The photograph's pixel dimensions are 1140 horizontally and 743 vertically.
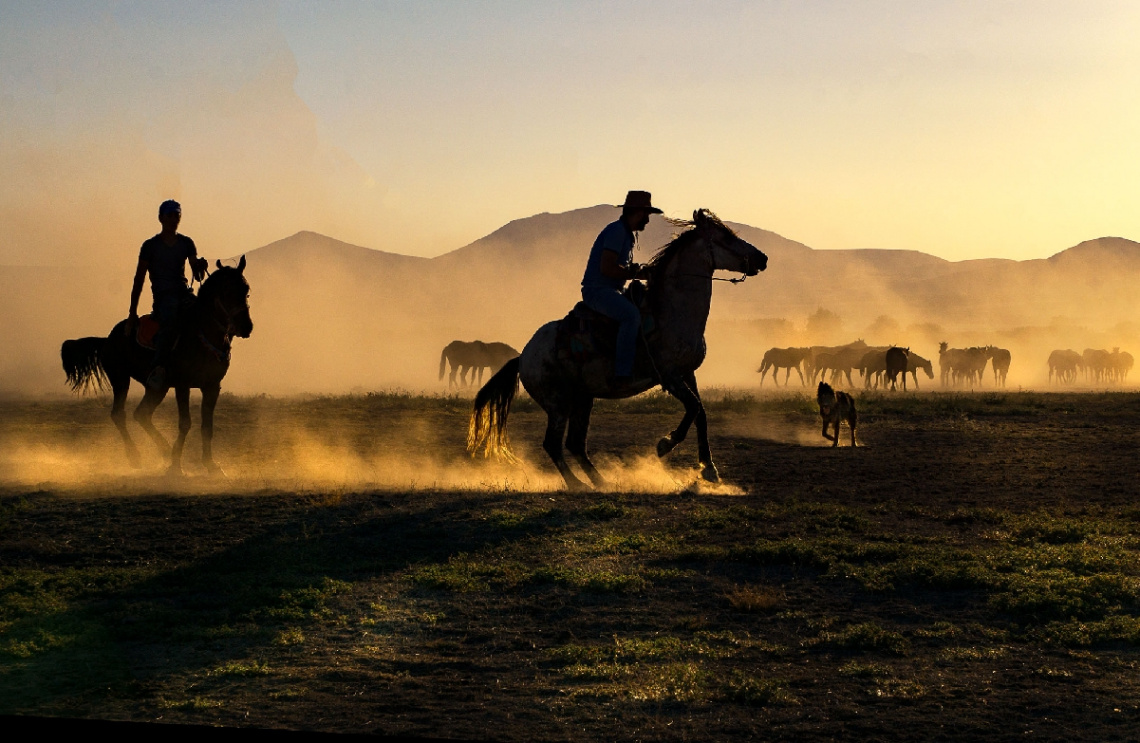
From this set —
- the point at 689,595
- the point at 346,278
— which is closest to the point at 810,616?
the point at 689,595

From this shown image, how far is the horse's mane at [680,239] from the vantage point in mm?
14359

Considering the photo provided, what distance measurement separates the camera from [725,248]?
46.9 ft

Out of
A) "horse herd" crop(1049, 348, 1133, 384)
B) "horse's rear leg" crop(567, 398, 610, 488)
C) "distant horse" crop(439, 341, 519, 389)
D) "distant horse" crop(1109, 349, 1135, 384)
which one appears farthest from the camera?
"distant horse" crop(1109, 349, 1135, 384)

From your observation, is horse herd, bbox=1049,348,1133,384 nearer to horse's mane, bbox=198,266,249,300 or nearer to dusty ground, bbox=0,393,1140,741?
dusty ground, bbox=0,393,1140,741

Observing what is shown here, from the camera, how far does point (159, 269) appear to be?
50.6 ft

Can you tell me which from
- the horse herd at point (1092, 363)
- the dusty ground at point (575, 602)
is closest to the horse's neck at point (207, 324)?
the dusty ground at point (575, 602)

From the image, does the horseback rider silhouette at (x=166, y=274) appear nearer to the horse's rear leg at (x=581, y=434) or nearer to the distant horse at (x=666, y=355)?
the distant horse at (x=666, y=355)

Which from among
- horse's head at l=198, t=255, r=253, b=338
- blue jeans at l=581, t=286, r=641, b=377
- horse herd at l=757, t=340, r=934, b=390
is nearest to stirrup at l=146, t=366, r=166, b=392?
horse's head at l=198, t=255, r=253, b=338

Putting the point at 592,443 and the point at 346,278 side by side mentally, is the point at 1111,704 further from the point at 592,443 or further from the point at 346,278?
the point at 346,278

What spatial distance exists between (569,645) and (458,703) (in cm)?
140

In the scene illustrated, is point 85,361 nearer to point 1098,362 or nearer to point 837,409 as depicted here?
point 837,409

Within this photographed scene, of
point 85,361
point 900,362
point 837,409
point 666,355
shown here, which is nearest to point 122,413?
point 85,361

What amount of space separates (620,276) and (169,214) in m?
5.99

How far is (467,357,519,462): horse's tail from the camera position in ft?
50.6
